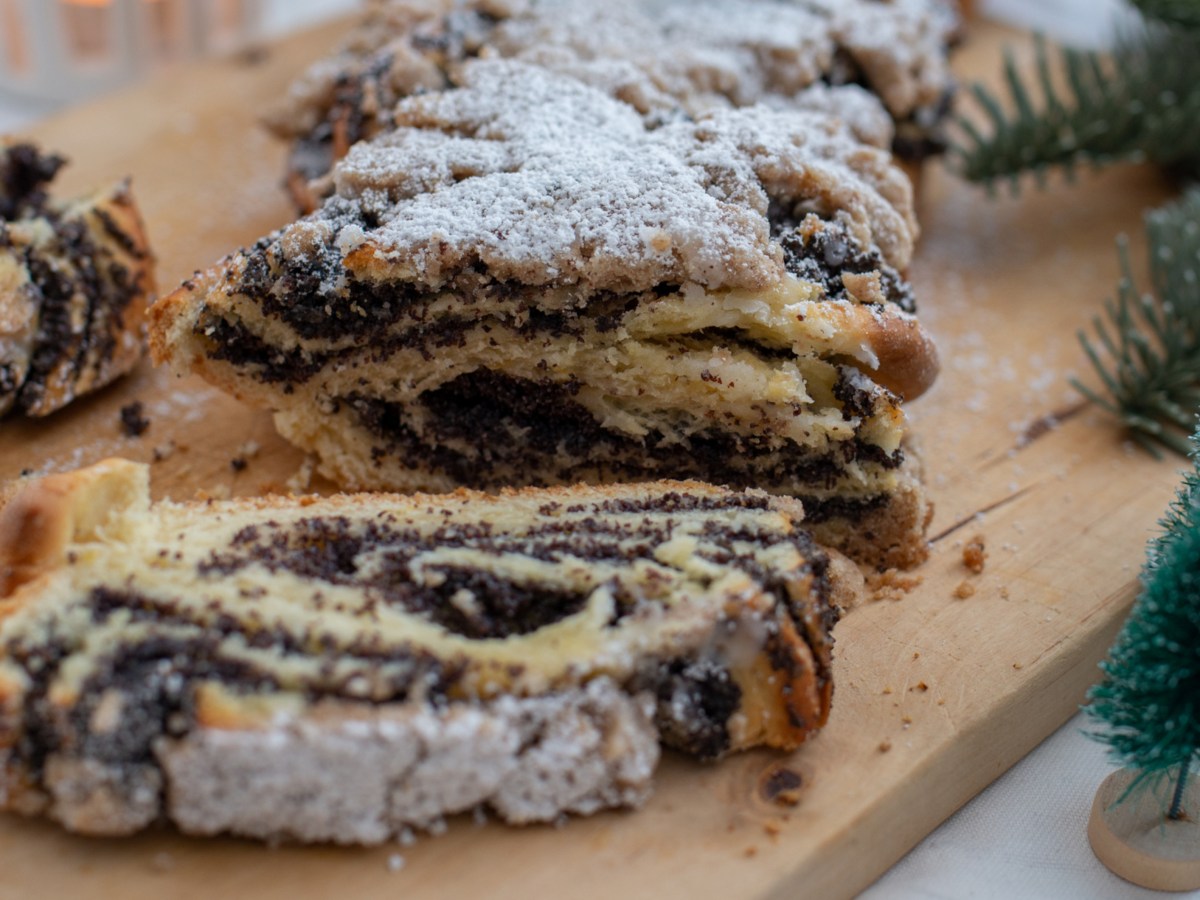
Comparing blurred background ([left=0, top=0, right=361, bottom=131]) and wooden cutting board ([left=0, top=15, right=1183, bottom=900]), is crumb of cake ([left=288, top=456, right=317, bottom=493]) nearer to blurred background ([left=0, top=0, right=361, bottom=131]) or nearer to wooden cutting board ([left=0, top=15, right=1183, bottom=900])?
wooden cutting board ([left=0, top=15, right=1183, bottom=900])

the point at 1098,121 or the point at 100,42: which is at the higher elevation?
the point at 1098,121

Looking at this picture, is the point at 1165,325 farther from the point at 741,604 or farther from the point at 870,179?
the point at 741,604

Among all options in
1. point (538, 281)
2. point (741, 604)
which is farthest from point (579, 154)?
point (741, 604)

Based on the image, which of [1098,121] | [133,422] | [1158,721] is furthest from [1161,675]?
[1098,121]

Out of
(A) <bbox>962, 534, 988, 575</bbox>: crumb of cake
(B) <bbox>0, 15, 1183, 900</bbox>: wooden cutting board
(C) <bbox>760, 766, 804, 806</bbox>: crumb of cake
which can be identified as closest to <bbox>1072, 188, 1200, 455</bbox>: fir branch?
(B) <bbox>0, 15, 1183, 900</bbox>: wooden cutting board

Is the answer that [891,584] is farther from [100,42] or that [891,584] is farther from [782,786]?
[100,42]

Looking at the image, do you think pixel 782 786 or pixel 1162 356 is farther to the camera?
pixel 1162 356
